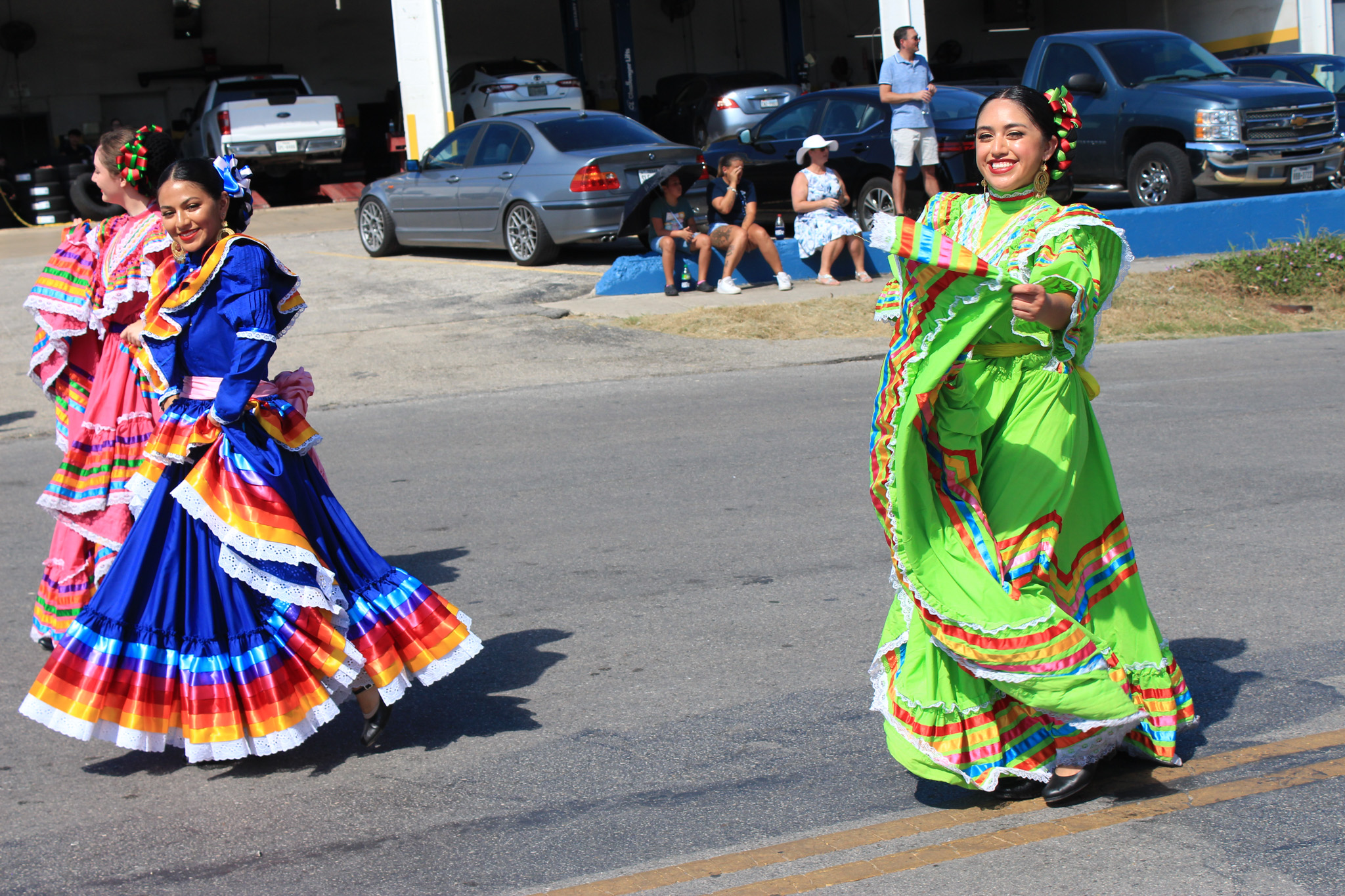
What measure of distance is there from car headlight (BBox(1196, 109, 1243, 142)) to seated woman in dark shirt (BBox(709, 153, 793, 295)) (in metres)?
5.10

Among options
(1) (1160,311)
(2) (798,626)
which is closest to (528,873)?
(2) (798,626)

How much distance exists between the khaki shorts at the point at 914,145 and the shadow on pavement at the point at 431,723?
34.8 feet

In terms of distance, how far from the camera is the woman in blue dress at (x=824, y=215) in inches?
546

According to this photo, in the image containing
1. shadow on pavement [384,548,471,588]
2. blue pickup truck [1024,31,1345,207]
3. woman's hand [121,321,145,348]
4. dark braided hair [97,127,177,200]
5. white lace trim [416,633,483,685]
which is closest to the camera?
white lace trim [416,633,483,685]

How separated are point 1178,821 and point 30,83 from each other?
34853mm

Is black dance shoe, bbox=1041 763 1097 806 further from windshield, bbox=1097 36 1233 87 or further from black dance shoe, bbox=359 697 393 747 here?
windshield, bbox=1097 36 1233 87

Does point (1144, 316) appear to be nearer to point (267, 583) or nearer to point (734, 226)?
point (734, 226)

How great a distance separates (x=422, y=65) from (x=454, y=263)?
718 cm

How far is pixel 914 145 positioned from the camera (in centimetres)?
1466

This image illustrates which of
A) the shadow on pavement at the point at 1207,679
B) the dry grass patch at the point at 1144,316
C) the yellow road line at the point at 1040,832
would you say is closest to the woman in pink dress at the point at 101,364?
the yellow road line at the point at 1040,832

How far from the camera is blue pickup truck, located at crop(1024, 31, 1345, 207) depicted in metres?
15.2

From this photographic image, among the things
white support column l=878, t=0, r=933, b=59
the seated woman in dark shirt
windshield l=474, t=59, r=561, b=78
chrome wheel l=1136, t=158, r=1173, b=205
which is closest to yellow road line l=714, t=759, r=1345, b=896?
the seated woman in dark shirt

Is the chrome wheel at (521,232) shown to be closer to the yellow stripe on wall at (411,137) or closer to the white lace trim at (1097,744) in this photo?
the yellow stripe on wall at (411,137)

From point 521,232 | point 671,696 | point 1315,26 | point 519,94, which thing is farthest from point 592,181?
point 1315,26
